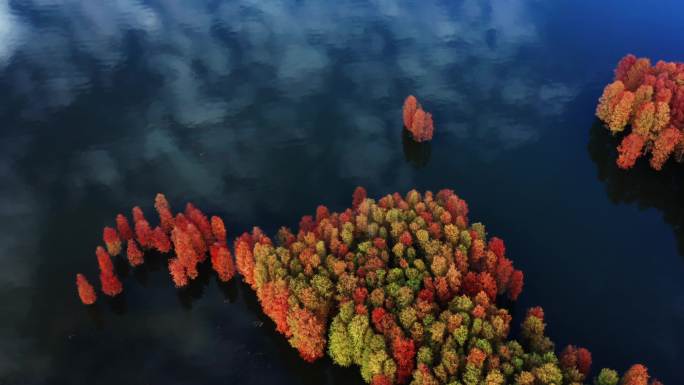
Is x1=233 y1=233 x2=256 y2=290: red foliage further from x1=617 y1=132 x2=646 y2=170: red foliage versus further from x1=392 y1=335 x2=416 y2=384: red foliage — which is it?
x1=617 y1=132 x2=646 y2=170: red foliage

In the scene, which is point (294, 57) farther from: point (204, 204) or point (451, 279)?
point (451, 279)

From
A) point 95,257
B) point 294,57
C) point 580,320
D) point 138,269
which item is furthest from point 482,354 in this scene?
point 294,57

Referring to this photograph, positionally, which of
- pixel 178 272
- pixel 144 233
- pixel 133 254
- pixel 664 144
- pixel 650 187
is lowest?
pixel 133 254

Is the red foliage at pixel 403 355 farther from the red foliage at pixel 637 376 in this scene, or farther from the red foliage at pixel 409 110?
the red foliage at pixel 409 110

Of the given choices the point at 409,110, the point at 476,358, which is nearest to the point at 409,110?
the point at 409,110

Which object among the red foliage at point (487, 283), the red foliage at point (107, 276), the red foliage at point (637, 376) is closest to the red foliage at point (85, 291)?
the red foliage at point (107, 276)

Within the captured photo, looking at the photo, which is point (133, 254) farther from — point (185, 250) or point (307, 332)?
point (307, 332)

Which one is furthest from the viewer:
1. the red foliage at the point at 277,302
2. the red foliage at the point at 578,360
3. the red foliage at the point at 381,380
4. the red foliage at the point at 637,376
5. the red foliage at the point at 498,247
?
the red foliage at the point at 498,247
